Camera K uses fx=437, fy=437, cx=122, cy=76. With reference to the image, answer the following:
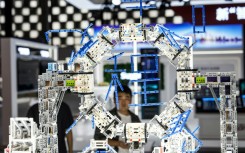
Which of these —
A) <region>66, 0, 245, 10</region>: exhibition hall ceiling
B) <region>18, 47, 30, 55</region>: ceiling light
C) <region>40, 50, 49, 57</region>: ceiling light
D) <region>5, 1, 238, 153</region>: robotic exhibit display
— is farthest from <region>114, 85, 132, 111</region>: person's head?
<region>66, 0, 245, 10</region>: exhibition hall ceiling

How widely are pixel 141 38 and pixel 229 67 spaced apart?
960 centimetres

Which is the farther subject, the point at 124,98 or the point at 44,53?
the point at 44,53

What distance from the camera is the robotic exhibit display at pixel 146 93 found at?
364 cm

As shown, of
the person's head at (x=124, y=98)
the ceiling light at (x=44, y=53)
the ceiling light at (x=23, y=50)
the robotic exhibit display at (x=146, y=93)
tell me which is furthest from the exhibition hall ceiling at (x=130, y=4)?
the robotic exhibit display at (x=146, y=93)

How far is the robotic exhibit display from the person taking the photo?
143 inches

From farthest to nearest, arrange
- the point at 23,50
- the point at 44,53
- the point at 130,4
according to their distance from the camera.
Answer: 1. the point at 130,4
2. the point at 44,53
3. the point at 23,50

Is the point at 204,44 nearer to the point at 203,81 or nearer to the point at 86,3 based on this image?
the point at 86,3

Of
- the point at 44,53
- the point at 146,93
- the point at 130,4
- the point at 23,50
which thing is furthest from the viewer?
the point at 130,4

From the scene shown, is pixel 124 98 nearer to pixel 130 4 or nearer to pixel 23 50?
pixel 23 50

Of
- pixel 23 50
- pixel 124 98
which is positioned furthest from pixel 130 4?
pixel 124 98

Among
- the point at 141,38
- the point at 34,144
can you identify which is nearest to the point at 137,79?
the point at 141,38

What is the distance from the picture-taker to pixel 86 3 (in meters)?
11.6

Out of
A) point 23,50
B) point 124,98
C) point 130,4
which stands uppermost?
point 130,4

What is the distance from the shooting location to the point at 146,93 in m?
3.59
